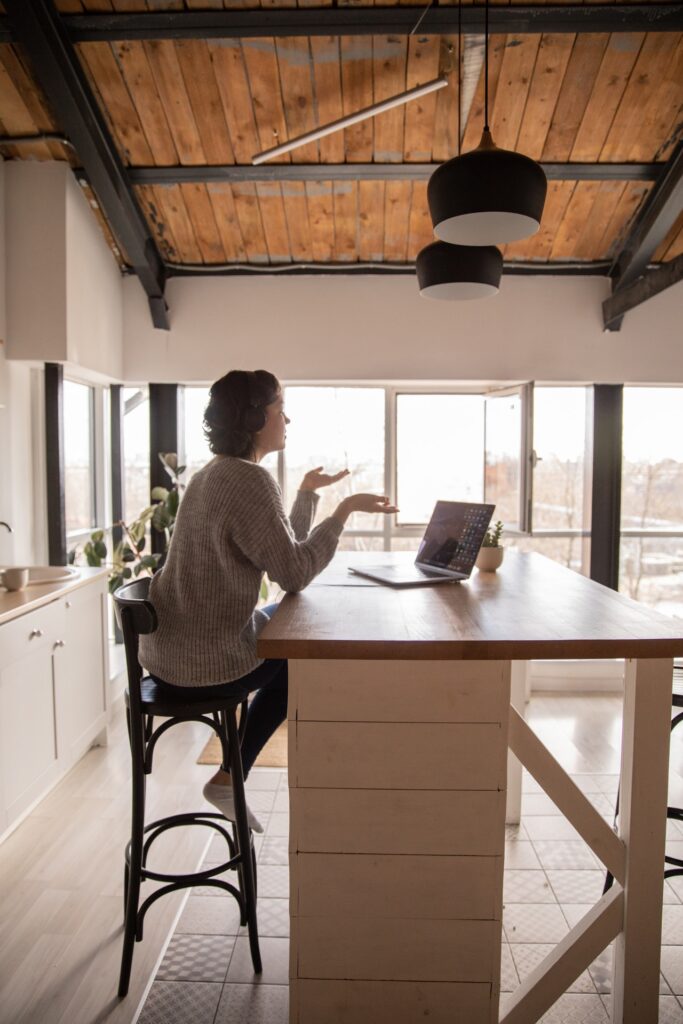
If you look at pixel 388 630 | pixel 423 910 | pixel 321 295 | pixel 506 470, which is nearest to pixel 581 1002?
pixel 423 910

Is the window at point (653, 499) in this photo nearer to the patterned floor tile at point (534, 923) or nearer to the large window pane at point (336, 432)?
the large window pane at point (336, 432)

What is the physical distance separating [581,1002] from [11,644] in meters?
2.09

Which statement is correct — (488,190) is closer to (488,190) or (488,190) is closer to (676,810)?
(488,190)

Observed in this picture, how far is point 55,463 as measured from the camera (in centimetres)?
356

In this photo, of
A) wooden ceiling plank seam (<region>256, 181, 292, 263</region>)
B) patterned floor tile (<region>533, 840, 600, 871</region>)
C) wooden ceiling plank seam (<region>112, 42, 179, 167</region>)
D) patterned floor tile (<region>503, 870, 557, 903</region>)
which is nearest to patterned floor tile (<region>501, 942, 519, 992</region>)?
patterned floor tile (<region>503, 870, 557, 903</region>)

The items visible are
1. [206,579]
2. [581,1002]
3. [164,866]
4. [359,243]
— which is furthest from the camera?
[359,243]

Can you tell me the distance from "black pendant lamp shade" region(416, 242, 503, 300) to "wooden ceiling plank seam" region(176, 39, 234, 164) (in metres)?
1.45

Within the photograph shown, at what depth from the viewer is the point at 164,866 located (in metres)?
2.51

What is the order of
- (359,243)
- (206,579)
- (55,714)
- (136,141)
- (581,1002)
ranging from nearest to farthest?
(206,579) → (581,1002) → (55,714) → (136,141) → (359,243)

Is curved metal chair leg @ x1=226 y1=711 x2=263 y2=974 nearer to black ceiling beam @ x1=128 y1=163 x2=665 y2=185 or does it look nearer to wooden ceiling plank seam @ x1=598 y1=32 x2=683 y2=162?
black ceiling beam @ x1=128 y1=163 x2=665 y2=185

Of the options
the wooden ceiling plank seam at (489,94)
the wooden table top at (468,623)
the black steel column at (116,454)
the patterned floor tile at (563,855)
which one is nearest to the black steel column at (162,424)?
the black steel column at (116,454)

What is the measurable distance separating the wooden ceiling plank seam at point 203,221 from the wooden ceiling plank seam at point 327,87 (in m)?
0.70

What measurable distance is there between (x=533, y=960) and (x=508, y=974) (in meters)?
0.10

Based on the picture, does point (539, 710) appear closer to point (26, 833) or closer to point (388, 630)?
point (26, 833)
